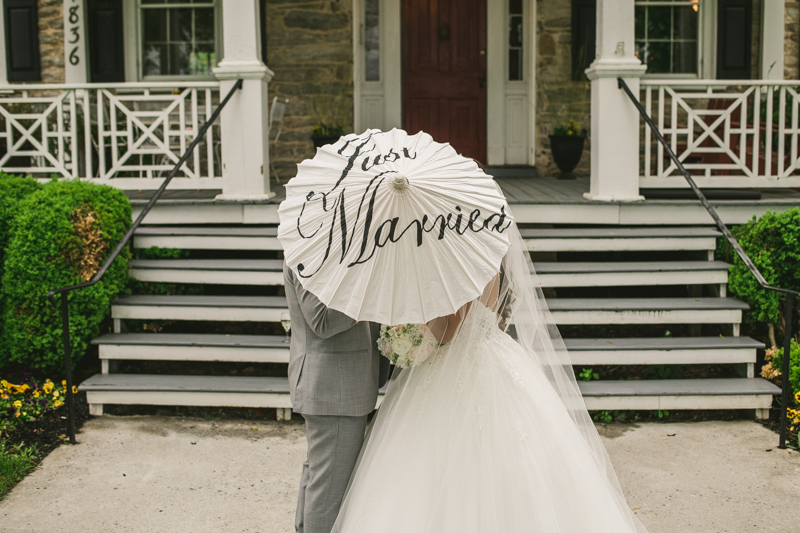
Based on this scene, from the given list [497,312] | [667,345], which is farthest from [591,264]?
[497,312]

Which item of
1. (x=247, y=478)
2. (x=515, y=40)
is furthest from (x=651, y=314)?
(x=515, y=40)

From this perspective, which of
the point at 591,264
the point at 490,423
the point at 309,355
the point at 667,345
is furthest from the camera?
the point at 591,264

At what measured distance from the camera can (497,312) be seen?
8.57 ft

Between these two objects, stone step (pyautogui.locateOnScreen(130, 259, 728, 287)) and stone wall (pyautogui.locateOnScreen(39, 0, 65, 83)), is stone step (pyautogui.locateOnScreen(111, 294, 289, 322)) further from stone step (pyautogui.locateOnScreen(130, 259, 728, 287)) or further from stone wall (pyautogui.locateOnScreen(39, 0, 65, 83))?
stone wall (pyautogui.locateOnScreen(39, 0, 65, 83))

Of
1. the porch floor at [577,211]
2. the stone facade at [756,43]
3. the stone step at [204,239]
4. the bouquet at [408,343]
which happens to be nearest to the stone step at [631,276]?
Answer: the porch floor at [577,211]

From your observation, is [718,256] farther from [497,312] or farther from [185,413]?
[185,413]

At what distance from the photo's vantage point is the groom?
2424 millimetres

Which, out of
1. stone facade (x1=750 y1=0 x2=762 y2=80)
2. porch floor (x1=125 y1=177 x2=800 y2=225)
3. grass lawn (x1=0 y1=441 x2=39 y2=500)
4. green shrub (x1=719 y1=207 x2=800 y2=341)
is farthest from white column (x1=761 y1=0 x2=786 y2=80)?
grass lawn (x1=0 y1=441 x2=39 y2=500)

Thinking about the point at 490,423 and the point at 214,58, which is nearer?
the point at 490,423

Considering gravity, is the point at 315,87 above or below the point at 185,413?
above

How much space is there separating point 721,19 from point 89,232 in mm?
7429

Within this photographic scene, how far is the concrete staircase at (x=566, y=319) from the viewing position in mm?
4648

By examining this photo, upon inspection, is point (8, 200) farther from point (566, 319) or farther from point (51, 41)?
point (51, 41)

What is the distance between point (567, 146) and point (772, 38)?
2.75m
